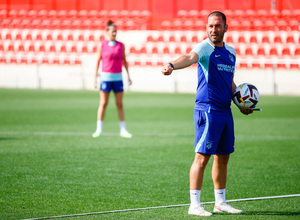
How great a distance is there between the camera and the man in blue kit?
17.9 ft

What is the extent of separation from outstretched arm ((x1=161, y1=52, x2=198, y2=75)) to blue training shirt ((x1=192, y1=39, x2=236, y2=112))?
14cm

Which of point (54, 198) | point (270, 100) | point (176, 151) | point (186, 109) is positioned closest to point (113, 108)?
point (186, 109)

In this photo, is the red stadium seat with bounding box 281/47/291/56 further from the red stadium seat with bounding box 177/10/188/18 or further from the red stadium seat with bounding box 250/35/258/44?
the red stadium seat with bounding box 177/10/188/18

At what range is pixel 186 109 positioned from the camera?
17938 mm

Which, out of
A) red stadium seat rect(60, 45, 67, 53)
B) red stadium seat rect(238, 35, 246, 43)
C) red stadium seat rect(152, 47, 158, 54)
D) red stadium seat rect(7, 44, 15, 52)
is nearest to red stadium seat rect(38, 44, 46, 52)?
red stadium seat rect(60, 45, 67, 53)

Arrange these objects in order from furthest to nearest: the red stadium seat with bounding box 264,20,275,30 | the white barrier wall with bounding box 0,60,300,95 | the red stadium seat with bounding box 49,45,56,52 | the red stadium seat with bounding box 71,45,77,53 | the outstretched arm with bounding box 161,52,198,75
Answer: the red stadium seat with bounding box 49,45,56,52
the red stadium seat with bounding box 71,45,77,53
the red stadium seat with bounding box 264,20,275,30
the white barrier wall with bounding box 0,60,300,95
the outstretched arm with bounding box 161,52,198,75

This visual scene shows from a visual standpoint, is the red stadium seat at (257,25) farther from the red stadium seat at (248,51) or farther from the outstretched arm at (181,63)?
the outstretched arm at (181,63)

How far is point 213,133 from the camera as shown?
5.49 m

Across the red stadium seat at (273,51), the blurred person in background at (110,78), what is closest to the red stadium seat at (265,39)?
the red stadium seat at (273,51)

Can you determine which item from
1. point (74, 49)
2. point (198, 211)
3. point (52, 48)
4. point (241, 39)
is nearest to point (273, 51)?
point (241, 39)

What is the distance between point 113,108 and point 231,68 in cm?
1321

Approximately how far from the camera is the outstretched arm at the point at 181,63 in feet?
16.3

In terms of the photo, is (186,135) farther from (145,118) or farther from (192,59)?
(192,59)

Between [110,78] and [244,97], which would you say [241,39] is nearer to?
[110,78]
